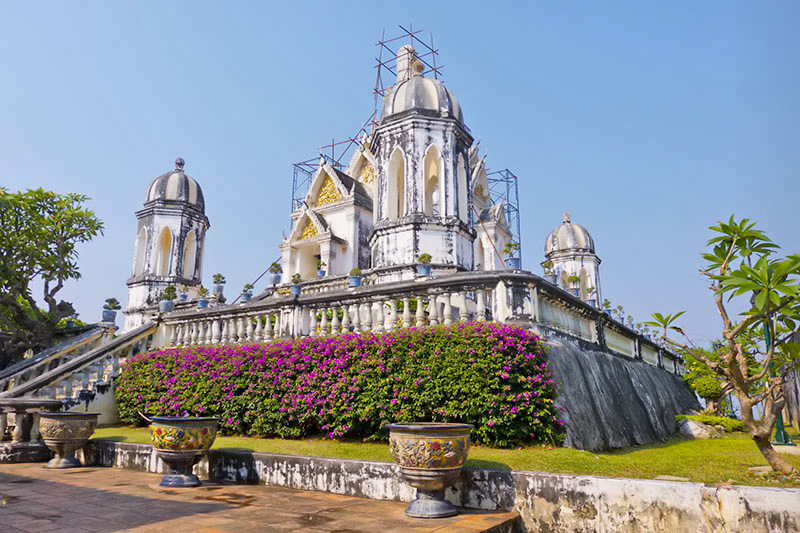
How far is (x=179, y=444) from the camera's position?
265 inches

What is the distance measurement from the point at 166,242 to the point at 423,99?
608 inches

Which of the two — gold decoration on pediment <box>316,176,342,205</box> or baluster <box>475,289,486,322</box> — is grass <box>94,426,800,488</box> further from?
gold decoration on pediment <box>316,176,342,205</box>

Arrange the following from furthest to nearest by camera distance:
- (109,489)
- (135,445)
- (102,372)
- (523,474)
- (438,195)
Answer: (438,195)
(102,372)
(135,445)
(109,489)
(523,474)

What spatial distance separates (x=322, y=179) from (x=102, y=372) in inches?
592

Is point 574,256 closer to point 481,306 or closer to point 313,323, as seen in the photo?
point 313,323

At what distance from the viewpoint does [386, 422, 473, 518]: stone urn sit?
4.95m

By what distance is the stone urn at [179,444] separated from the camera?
22.1ft

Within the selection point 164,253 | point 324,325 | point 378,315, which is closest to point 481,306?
point 378,315

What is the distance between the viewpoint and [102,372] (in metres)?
12.3

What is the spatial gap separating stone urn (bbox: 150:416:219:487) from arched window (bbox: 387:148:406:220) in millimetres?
10974

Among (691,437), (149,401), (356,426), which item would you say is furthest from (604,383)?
(149,401)

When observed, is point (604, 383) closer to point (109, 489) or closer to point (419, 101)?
point (109, 489)

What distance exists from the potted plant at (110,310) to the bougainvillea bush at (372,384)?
301 inches

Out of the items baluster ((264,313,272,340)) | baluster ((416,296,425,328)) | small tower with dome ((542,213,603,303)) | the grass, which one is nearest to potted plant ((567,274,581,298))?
small tower with dome ((542,213,603,303))
